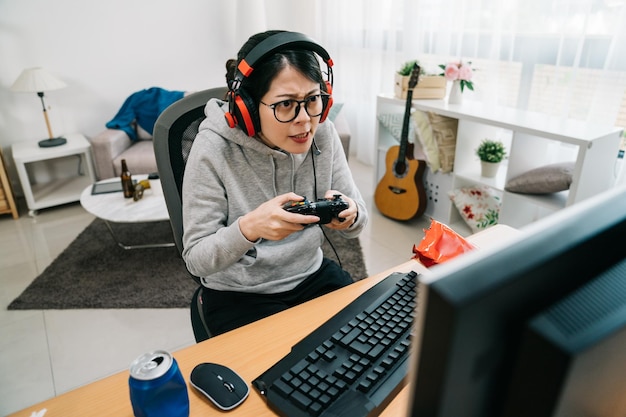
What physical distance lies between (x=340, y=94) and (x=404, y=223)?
183cm

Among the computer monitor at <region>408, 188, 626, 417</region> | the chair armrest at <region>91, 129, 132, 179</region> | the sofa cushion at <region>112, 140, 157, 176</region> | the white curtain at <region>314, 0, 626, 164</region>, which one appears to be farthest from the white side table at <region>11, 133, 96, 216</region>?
the computer monitor at <region>408, 188, 626, 417</region>

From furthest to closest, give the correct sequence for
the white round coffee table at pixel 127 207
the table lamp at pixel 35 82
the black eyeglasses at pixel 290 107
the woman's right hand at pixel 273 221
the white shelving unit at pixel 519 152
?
the table lamp at pixel 35 82 < the white round coffee table at pixel 127 207 < the white shelving unit at pixel 519 152 < the black eyeglasses at pixel 290 107 < the woman's right hand at pixel 273 221

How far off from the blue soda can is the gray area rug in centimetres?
156

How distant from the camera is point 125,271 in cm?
241

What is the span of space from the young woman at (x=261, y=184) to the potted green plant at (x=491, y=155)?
1510 mm

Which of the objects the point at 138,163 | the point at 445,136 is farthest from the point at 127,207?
the point at 445,136

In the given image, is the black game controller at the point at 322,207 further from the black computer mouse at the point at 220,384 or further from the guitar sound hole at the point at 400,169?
the guitar sound hole at the point at 400,169

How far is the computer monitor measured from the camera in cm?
28

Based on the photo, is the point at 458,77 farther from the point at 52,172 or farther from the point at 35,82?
the point at 52,172

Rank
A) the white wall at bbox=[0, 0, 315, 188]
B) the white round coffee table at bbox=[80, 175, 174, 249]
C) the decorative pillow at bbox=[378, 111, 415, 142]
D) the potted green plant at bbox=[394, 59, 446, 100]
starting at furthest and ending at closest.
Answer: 1. the white wall at bbox=[0, 0, 315, 188]
2. the decorative pillow at bbox=[378, 111, 415, 142]
3. the potted green plant at bbox=[394, 59, 446, 100]
4. the white round coffee table at bbox=[80, 175, 174, 249]

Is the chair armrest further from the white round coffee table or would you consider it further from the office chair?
the office chair

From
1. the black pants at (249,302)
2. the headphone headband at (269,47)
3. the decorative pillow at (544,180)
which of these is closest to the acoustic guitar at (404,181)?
the decorative pillow at (544,180)

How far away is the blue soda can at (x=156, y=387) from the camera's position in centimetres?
60

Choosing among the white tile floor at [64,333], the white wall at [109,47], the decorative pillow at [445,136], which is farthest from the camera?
the white wall at [109,47]
